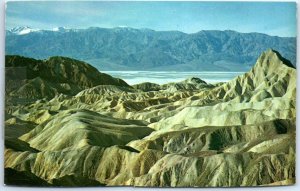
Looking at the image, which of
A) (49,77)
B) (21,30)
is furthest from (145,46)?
(21,30)

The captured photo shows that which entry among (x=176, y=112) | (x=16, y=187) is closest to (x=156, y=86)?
(x=176, y=112)

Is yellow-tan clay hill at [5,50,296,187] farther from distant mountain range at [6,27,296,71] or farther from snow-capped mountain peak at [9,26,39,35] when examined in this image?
snow-capped mountain peak at [9,26,39,35]

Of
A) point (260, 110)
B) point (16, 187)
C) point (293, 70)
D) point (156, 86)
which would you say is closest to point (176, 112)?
point (156, 86)

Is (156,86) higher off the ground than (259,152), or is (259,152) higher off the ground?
(156,86)

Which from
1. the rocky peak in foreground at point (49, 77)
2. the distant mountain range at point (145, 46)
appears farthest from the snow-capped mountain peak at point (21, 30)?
the rocky peak in foreground at point (49, 77)

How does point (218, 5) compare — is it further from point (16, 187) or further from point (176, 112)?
point (16, 187)

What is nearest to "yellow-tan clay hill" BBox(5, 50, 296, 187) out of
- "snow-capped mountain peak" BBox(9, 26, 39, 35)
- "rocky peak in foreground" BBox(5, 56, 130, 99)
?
"rocky peak in foreground" BBox(5, 56, 130, 99)

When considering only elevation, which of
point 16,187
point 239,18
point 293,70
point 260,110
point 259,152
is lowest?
point 16,187
